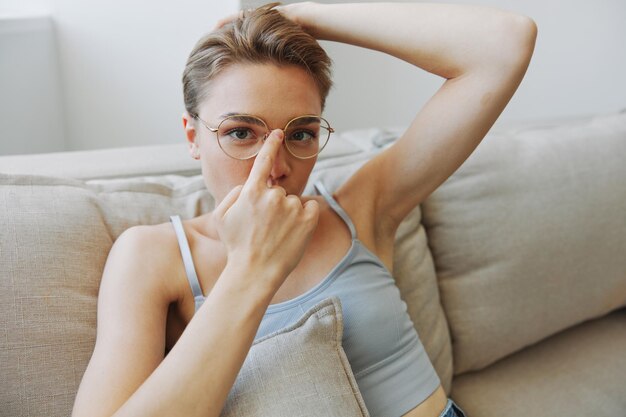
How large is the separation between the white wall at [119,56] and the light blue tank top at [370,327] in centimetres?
73

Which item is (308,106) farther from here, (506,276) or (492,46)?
(506,276)

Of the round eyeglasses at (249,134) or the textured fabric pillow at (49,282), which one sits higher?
the round eyeglasses at (249,134)

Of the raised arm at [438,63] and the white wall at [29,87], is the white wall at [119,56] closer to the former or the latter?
the white wall at [29,87]

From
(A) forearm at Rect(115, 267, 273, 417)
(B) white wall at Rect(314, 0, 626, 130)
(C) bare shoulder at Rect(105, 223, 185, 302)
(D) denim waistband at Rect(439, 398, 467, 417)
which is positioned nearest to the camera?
(A) forearm at Rect(115, 267, 273, 417)

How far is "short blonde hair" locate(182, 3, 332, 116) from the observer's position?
1.06 meters

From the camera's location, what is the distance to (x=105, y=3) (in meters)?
1.67

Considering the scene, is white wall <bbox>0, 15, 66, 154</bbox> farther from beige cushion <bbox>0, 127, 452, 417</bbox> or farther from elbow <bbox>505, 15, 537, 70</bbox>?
elbow <bbox>505, 15, 537, 70</bbox>

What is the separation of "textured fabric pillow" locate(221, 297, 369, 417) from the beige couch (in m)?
0.42

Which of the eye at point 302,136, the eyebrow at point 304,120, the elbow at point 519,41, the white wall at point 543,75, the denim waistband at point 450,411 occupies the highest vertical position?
the elbow at point 519,41

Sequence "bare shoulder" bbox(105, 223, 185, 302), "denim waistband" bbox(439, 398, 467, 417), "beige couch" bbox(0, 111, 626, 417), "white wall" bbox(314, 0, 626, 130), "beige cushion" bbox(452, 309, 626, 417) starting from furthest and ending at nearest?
1. "white wall" bbox(314, 0, 626, 130)
2. "beige cushion" bbox(452, 309, 626, 417)
3. "beige couch" bbox(0, 111, 626, 417)
4. "denim waistband" bbox(439, 398, 467, 417)
5. "bare shoulder" bbox(105, 223, 185, 302)

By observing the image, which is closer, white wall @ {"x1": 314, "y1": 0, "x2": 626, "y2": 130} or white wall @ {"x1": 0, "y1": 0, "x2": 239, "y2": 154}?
white wall @ {"x1": 0, "y1": 0, "x2": 239, "y2": 154}

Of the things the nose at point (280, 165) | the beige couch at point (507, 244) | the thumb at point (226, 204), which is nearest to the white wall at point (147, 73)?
the beige couch at point (507, 244)

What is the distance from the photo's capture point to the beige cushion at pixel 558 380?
1468 mm

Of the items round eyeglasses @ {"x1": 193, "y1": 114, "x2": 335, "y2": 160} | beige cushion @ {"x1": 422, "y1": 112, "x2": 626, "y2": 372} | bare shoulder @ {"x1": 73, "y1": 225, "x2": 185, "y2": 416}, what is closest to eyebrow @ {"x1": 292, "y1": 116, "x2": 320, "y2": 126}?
round eyeglasses @ {"x1": 193, "y1": 114, "x2": 335, "y2": 160}
